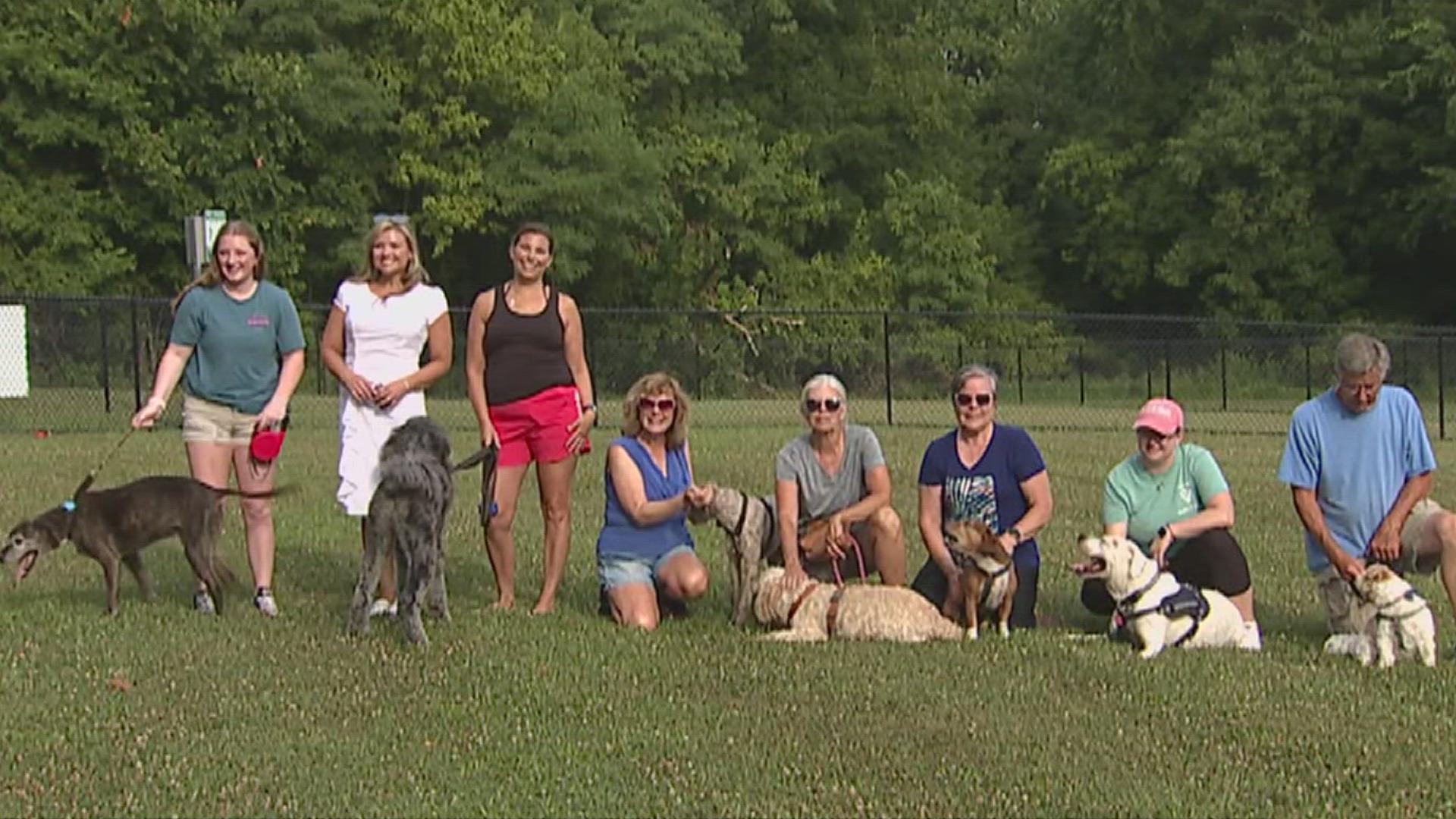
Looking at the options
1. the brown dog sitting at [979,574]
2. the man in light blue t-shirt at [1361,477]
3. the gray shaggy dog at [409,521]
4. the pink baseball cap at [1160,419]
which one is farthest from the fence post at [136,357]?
the man in light blue t-shirt at [1361,477]

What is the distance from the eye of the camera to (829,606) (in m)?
7.19

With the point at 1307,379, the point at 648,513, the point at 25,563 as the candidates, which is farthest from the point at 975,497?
the point at 1307,379

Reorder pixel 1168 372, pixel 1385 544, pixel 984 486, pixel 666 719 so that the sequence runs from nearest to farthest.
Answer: pixel 666 719 → pixel 1385 544 → pixel 984 486 → pixel 1168 372

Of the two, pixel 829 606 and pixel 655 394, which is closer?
pixel 829 606

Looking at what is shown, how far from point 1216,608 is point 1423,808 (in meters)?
2.16

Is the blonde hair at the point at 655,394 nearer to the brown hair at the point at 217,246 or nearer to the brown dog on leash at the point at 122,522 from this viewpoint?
the brown dog on leash at the point at 122,522

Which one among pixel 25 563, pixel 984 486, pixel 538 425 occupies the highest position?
pixel 538 425

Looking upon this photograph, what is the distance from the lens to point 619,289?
43781 millimetres

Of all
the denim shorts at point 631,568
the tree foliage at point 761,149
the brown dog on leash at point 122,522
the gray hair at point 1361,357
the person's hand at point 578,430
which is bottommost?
the denim shorts at point 631,568

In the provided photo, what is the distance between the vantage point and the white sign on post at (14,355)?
2045cm

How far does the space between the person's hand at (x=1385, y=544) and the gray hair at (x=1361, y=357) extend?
0.63 metres

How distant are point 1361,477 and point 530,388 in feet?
11.6

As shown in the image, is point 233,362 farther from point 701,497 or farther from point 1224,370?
point 1224,370

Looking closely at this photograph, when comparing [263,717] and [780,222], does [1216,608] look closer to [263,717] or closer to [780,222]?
[263,717]
